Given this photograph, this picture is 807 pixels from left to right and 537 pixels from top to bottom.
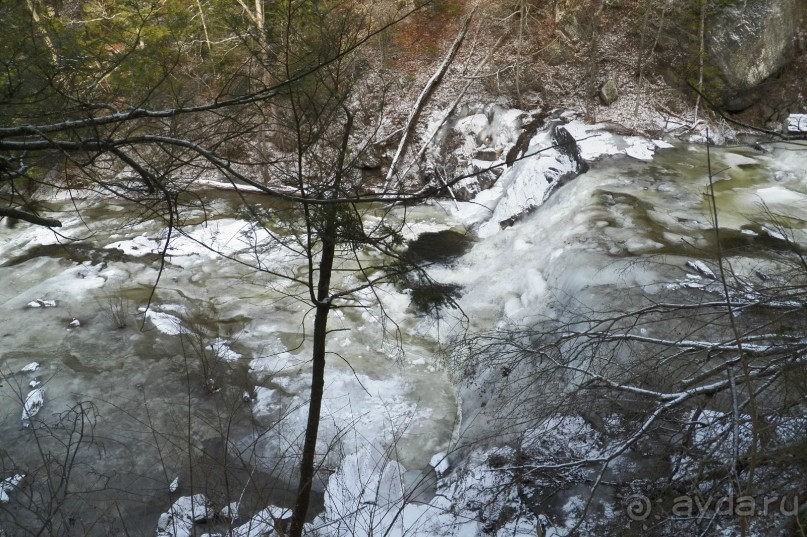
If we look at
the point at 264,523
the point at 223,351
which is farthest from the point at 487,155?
the point at 264,523

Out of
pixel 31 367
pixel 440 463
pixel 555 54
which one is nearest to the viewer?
pixel 440 463

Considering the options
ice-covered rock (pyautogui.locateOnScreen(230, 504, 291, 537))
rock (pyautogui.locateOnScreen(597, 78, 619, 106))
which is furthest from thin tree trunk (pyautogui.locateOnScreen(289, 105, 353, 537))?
rock (pyautogui.locateOnScreen(597, 78, 619, 106))

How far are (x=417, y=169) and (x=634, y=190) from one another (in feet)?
15.6

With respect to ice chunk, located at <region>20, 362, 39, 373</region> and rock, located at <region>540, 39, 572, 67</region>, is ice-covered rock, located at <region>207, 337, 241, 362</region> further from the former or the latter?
rock, located at <region>540, 39, 572, 67</region>

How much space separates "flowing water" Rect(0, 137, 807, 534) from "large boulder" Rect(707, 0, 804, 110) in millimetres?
2410

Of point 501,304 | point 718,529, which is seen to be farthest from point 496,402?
point 718,529

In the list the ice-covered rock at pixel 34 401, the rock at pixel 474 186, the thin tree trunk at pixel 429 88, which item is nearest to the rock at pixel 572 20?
the thin tree trunk at pixel 429 88

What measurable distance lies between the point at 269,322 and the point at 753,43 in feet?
37.8

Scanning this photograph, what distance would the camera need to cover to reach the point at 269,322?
797 cm

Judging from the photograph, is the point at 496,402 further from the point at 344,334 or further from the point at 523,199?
the point at 523,199

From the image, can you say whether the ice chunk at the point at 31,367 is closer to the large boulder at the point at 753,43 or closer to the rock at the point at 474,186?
the rock at the point at 474,186

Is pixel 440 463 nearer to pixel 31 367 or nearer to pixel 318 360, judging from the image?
pixel 318 360

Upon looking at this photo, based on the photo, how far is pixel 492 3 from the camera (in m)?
15.1

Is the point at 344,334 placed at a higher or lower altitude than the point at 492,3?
lower
